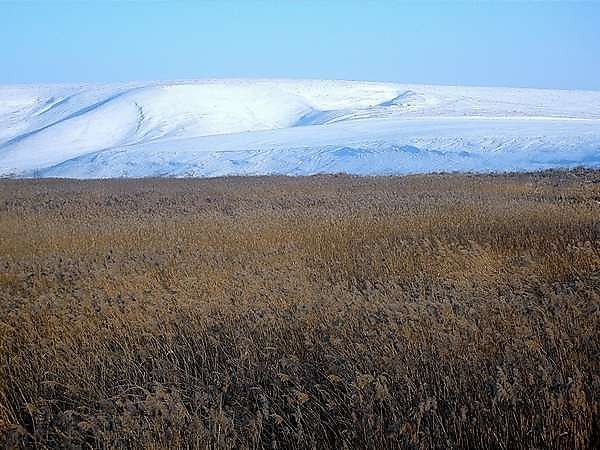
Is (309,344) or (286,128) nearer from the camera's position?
(309,344)

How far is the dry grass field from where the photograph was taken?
3121mm

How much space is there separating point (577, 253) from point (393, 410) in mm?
3766

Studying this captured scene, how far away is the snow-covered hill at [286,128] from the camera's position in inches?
Result: 1636

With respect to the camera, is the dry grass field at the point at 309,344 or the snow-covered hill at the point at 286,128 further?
the snow-covered hill at the point at 286,128

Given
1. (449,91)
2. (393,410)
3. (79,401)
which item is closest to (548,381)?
(393,410)

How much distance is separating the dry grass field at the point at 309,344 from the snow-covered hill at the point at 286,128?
32.6 meters

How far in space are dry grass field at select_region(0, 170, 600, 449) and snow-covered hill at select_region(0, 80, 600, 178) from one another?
3263 centimetres

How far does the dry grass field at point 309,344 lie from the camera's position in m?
3.12

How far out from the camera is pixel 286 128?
59.2 metres

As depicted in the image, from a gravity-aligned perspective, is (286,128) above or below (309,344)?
above

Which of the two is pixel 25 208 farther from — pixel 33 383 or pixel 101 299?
pixel 33 383

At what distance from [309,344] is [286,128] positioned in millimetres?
56106

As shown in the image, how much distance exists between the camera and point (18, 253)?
8672 millimetres

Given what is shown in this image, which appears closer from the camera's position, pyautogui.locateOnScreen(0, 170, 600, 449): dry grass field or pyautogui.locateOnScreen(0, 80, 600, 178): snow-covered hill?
pyautogui.locateOnScreen(0, 170, 600, 449): dry grass field
